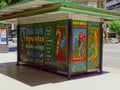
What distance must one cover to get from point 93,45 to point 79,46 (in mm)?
942

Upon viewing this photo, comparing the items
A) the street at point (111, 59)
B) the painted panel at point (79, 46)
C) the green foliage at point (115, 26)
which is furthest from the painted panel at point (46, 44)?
the green foliage at point (115, 26)

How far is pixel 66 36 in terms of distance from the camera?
10180 mm

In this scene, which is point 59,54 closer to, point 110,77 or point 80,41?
point 80,41

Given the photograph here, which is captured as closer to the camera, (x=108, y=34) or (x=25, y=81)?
(x=25, y=81)

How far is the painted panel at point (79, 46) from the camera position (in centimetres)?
1022

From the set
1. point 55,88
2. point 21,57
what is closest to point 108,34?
point 21,57

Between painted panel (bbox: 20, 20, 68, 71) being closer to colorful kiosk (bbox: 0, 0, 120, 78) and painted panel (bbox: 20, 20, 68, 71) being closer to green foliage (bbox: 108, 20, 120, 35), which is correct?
colorful kiosk (bbox: 0, 0, 120, 78)

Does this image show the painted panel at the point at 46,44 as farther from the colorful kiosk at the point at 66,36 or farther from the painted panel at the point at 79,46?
the painted panel at the point at 79,46

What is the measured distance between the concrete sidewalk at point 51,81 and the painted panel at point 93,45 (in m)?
0.54

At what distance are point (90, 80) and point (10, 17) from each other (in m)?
4.96

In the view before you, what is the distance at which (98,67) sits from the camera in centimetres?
1154

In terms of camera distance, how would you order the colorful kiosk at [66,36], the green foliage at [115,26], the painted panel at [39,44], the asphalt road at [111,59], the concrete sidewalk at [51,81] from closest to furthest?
the concrete sidewalk at [51,81] < the colorful kiosk at [66,36] < the painted panel at [39,44] < the asphalt road at [111,59] < the green foliage at [115,26]

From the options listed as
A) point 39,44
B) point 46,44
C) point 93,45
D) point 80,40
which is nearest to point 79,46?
point 80,40

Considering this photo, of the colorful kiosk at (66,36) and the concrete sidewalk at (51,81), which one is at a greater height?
the colorful kiosk at (66,36)
